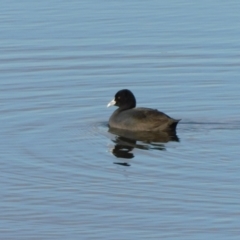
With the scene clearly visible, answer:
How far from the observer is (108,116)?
55.7ft

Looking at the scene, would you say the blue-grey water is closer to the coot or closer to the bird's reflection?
the bird's reflection

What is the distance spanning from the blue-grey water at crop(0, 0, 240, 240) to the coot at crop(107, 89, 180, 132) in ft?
0.94

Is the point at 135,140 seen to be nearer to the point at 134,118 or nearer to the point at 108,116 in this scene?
the point at 134,118

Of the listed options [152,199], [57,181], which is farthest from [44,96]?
[152,199]

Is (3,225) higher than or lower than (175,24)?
lower

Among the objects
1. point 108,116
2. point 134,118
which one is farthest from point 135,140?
point 108,116

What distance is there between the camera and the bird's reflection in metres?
14.5

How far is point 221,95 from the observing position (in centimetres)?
1712

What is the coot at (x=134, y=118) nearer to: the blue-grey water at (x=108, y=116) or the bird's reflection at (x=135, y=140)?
the bird's reflection at (x=135, y=140)

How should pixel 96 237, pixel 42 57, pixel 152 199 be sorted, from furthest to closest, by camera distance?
pixel 42 57 < pixel 152 199 < pixel 96 237

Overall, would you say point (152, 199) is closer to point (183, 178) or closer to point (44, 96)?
point (183, 178)

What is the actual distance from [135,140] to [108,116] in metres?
1.65

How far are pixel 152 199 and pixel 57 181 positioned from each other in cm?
149

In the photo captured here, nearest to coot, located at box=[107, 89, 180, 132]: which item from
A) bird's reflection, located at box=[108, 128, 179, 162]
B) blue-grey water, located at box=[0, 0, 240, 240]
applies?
bird's reflection, located at box=[108, 128, 179, 162]
